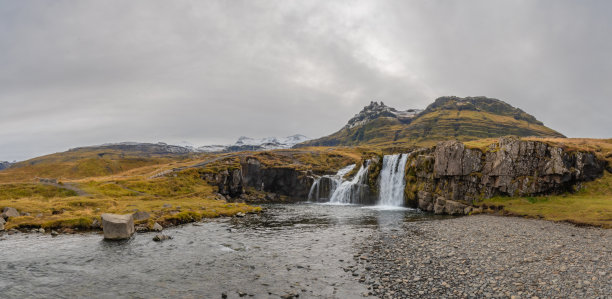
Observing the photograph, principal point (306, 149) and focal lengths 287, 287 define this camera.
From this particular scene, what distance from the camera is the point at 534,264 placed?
64.0ft

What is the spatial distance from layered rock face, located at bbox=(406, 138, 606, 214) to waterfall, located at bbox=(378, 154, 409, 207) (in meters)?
8.14

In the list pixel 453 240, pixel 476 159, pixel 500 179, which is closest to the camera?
pixel 453 240

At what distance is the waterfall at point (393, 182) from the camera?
7147 centimetres

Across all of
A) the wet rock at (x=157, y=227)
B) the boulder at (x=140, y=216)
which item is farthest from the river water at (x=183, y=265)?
the boulder at (x=140, y=216)

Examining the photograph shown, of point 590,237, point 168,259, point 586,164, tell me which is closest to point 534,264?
point 590,237

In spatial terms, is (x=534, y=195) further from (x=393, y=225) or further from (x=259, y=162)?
(x=259, y=162)

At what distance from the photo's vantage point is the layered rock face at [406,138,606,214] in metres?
48.2

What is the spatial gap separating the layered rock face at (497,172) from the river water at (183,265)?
3079 cm

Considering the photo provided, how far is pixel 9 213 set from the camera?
125 ft

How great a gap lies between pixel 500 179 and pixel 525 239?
93.4 feet

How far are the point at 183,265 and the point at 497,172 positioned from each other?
53.6m

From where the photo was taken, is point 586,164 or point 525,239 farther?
point 586,164

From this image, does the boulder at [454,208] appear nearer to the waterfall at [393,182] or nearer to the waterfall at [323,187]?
the waterfall at [393,182]

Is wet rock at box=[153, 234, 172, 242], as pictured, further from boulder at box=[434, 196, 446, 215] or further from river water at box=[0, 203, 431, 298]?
boulder at box=[434, 196, 446, 215]
